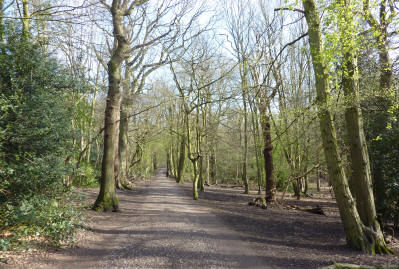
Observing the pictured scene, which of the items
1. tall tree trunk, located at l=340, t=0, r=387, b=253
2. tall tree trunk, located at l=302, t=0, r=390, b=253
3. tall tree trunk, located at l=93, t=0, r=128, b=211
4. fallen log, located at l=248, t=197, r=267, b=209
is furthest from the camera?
fallen log, located at l=248, t=197, r=267, b=209

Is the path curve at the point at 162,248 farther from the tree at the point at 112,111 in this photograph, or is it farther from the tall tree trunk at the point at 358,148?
the tall tree trunk at the point at 358,148

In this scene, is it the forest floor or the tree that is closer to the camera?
the forest floor

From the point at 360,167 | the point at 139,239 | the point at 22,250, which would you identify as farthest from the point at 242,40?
the point at 22,250

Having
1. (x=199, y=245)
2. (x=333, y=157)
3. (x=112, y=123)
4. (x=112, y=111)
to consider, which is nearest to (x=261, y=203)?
(x=333, y=157)

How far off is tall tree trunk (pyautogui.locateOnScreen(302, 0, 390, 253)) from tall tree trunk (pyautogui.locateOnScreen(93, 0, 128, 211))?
701cm

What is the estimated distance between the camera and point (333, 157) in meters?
6.03

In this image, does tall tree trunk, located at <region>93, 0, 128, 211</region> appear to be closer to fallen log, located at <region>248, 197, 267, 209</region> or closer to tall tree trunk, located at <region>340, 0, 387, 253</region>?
fallen log, located at <region>248, 197, 267, 209</region>

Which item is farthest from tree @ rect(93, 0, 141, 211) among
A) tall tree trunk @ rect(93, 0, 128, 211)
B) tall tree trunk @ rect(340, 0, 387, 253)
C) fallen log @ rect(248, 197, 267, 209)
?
tall tree trunk @ rect(340, 0, 387, 253)

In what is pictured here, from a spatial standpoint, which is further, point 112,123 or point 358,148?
point 112,123

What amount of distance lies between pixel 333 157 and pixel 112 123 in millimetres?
7624

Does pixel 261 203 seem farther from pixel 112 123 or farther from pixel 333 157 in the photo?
pixel 112 123

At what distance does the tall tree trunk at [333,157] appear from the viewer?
18.5ft

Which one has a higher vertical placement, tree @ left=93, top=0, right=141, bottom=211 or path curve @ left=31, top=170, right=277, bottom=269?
tree @ left=93, top=0, right=141, bottom=211

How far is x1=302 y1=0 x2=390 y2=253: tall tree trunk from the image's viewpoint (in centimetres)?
565
